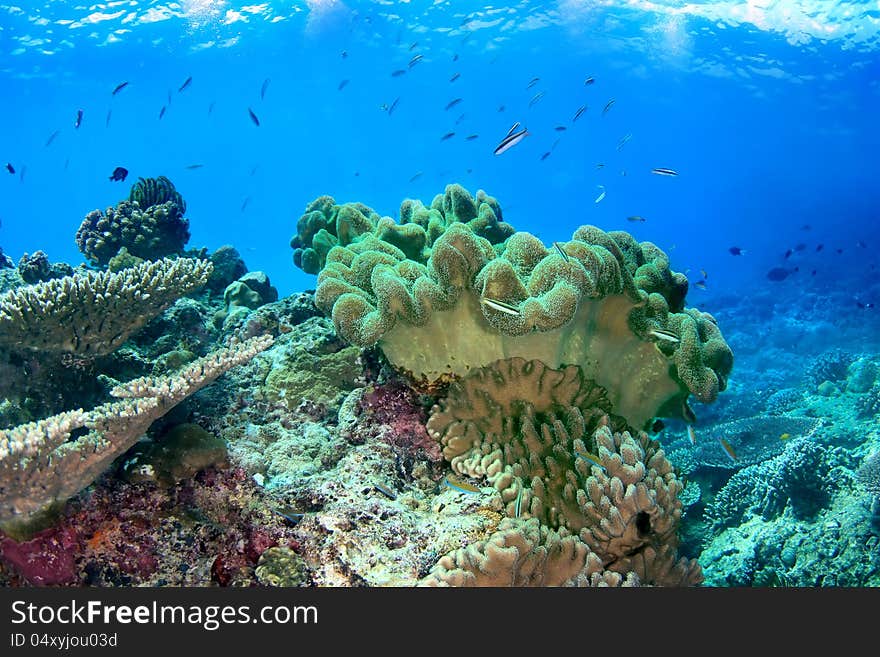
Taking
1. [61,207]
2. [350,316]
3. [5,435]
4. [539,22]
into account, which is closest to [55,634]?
[5,435]

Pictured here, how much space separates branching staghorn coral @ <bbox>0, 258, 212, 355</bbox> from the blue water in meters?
12.3

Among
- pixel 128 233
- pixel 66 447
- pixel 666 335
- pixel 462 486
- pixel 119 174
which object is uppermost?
pixel 119 174

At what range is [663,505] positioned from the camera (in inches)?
135

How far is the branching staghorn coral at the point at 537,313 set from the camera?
12.1 ft

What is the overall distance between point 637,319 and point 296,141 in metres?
82.3

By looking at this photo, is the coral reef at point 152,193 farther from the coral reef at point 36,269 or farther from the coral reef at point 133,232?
the coral reef at point 36,269

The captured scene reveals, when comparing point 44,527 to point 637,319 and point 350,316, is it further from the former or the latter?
A: point 637,319

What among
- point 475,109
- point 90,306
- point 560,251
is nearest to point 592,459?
point 560,251

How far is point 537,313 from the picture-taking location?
3498 millimetres

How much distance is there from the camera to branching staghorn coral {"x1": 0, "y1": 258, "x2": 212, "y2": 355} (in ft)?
14.2

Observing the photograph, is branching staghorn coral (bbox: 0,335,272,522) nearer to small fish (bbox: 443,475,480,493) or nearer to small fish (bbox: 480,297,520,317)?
small fish (bbox: 443,475,480,493)

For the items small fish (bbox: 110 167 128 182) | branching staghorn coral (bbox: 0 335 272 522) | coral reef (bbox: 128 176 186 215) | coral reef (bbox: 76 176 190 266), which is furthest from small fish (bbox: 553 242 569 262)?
small fish (bbox: 110 167 128 182)

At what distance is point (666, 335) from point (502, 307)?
4.81 ft

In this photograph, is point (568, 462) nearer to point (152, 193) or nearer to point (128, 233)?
point (128, 233)
